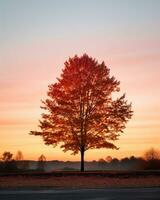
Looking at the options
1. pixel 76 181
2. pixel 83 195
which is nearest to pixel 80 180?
pixel 76 181

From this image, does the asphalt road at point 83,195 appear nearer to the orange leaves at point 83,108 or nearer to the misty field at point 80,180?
the misty field at point 80,180

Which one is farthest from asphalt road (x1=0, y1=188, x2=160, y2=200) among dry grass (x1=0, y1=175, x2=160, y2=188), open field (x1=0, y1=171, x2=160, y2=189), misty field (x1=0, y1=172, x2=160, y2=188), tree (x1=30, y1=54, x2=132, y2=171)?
tree (x1=30, y1=54, x2=132, y2=171)

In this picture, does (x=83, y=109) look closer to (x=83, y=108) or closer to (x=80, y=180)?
(x=83, y=108)

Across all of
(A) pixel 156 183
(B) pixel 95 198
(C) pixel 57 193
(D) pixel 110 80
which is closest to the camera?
(B) pixel 95 198

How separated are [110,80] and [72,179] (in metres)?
13.9

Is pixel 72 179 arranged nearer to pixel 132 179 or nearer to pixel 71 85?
pixel 132 179

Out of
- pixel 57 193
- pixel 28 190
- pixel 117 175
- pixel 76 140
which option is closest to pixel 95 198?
pixel 57 193

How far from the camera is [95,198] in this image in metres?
23.3

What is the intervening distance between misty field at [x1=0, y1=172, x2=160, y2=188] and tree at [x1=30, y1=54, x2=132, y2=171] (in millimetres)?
5977

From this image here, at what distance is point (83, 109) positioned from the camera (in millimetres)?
44250

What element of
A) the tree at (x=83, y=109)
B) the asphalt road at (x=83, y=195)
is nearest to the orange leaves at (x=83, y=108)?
the tree at (x=83, y=109)

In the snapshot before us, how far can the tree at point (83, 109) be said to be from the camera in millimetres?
43250

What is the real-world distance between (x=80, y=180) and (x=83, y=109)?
11584 millimetres

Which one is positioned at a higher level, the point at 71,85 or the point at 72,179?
the point at 71,85
